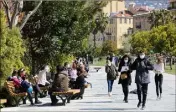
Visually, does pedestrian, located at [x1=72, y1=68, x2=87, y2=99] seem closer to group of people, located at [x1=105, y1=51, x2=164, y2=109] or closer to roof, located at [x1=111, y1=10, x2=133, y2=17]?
group of people, located at [x1=105, y1=51, x2=164, y2=109]

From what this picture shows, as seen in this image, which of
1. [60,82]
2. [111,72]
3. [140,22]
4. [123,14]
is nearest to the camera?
[60,82]

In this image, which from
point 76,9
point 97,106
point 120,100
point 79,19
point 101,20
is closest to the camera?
point 97,106

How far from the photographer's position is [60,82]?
1672cm

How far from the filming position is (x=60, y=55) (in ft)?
91.9

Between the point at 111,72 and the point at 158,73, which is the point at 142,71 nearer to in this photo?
the point at 158,73

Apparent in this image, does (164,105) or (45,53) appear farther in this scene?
(45,53)

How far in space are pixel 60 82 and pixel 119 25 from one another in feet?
543

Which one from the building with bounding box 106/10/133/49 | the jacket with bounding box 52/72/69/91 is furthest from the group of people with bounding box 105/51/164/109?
the building with bounding box 106/10/133/49

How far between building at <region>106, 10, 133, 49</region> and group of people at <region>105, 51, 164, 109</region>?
153301 mm

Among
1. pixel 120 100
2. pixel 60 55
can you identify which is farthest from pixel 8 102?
pixel 60 55

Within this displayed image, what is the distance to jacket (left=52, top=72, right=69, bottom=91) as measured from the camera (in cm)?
1661

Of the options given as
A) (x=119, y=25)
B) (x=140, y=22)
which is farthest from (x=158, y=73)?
(x=119, y=25)

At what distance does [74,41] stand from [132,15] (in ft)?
530

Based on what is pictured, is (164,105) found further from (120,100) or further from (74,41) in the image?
(74,41)
